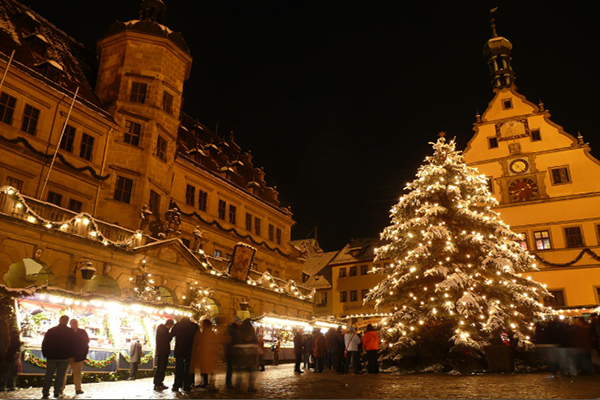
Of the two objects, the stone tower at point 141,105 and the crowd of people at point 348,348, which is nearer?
the crowd of people at point 348,348

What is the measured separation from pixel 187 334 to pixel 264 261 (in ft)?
92.5

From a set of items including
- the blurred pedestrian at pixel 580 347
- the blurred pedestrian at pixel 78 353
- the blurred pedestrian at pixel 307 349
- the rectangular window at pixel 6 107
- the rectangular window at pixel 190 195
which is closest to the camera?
the blurred pedestrian at pixel 78 353

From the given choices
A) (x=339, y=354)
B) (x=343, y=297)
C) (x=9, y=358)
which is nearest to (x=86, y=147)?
(x=9, y=358)

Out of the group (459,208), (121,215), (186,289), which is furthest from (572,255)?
(121,215)

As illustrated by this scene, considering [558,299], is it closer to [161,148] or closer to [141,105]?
[161,148]

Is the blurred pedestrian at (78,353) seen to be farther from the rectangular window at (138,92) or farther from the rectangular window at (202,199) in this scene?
the rectangular window at (202,199)

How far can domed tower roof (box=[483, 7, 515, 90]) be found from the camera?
42938 mm

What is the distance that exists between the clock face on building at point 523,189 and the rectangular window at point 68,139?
102 feet

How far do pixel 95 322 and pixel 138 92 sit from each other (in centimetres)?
1765

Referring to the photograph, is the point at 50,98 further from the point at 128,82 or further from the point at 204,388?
the point at 204,388

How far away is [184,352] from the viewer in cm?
1182

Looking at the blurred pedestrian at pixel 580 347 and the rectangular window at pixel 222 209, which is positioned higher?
the rectangular window at pixel 222 209

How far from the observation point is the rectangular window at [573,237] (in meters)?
34.5

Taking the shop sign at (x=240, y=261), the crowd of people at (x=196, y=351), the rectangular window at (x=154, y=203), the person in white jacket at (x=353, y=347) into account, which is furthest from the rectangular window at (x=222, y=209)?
the crowd of people at (x=196, y=351)
